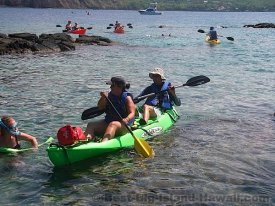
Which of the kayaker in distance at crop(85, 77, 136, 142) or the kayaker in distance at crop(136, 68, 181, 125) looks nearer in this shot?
Result: the kayaker in distance at crop(85, 77, 136, 142)

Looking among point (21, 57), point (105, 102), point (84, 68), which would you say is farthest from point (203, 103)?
point (21, 57)

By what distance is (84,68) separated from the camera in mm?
24141

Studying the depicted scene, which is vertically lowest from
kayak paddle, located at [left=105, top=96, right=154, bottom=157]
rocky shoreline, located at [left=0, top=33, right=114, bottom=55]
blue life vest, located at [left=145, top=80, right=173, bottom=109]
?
rocky shoreline, located at [left=0, top=33, right=114, bottom=55]

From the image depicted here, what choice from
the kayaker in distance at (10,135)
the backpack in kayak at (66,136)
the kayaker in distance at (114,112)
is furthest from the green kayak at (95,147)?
the kayaker in distance at (10,135)

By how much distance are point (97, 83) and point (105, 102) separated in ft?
30.8

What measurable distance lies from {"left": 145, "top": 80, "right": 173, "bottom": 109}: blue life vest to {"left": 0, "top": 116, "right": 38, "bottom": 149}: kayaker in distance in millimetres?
3832

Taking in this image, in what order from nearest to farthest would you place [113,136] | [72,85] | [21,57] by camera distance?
[113,136], [72,85], [21,57]

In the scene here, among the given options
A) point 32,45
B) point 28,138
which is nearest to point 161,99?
point 28,138

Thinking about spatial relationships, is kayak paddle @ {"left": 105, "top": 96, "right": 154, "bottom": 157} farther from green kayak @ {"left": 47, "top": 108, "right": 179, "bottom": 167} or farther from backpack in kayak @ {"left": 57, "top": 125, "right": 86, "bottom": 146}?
backpack in kayak @ {"left": 57, "top": 125, "right": 86, "bottom": 146}

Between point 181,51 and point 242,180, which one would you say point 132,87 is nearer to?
point 242,180

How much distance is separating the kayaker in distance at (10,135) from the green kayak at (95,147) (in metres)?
1.34

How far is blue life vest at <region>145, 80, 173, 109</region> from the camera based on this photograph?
1263 cm

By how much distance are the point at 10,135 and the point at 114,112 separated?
237cm

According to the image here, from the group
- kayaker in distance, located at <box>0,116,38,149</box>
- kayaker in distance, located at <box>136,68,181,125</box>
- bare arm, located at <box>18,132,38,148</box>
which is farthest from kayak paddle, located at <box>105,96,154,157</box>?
kayaker in distance, located at <box>136,68,181,125</box>
